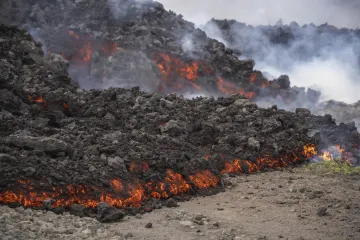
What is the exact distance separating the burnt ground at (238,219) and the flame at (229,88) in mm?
24237

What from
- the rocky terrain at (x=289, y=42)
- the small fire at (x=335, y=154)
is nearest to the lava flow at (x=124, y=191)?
the small fire at (x=335, y=154)

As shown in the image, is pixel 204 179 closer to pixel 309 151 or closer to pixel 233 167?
pixel 233 167

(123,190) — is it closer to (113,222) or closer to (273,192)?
(113,222)

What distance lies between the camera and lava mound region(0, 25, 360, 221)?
10828 millimetres

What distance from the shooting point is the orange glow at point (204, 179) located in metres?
13.6

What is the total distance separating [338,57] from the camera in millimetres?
59969

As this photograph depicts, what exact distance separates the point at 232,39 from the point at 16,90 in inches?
1661

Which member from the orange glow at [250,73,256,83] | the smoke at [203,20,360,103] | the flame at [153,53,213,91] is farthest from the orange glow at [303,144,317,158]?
the smoke at [203,20,360,103]

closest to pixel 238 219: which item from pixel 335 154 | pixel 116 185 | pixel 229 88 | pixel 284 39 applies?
pixel 116 185

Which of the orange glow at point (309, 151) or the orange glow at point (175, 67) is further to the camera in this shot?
the orange glow at point (175, 67)

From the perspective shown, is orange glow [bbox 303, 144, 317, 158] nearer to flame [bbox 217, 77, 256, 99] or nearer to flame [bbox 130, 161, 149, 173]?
flame [bbox 130, 161, 149, 173]

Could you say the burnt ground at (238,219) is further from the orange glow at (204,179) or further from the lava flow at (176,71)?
the lava flow at (176,71)

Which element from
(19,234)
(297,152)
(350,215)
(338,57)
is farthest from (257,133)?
(338,57)

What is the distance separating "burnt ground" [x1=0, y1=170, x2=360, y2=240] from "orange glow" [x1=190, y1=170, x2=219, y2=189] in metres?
0.72
